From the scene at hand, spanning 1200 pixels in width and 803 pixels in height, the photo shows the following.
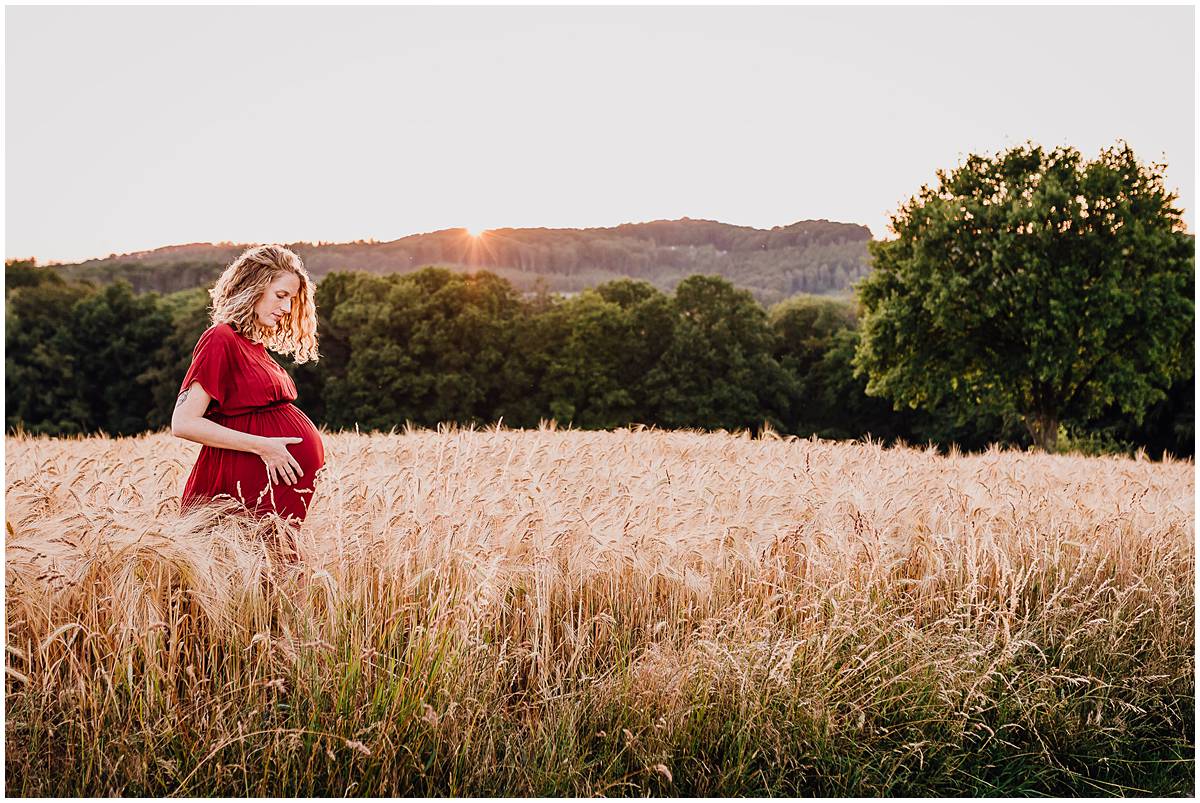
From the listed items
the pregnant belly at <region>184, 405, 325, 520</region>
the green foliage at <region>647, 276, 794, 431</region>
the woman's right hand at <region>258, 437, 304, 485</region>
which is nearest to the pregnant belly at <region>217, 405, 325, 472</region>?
the pregnant belly at <region>184, 405, 325, 520</region>

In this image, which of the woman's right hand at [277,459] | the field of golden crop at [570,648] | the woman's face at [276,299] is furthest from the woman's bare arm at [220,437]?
the woman's face at [276,299]

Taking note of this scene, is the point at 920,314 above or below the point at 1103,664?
above

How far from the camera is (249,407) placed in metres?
4.00

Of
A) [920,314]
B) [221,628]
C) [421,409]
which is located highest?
[920,314]

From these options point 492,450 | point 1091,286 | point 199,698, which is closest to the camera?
point 199,698

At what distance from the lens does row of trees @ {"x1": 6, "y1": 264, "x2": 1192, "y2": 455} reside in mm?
35438

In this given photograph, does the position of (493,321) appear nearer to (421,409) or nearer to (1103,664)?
(421,409)

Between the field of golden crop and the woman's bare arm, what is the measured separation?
1.08ft

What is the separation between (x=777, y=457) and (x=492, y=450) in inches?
121

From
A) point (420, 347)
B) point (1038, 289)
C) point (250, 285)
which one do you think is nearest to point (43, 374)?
point (420, 347)

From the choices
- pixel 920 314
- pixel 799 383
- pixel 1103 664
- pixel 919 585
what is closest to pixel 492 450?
pixel 919 585

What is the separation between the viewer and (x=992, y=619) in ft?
15.8

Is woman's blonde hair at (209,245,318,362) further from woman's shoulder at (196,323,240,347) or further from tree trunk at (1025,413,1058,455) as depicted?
tree trunk at (1025,413,1058,455)

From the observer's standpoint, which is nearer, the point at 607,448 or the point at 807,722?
the point at 807,722
